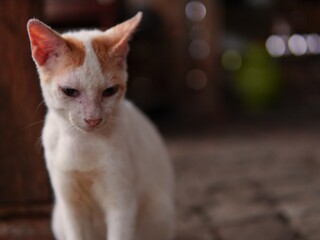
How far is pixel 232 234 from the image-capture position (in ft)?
5.40

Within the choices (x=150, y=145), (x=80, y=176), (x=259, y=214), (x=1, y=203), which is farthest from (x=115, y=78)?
(x=259, y=214)

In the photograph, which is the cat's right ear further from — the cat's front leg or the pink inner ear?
the cat's front leg

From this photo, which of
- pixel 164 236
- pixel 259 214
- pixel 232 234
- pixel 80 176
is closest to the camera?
pixel 80 176

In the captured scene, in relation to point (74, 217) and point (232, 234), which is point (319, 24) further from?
point (74, 217)

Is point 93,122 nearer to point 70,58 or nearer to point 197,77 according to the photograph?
point 70,58

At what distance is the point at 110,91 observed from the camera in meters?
1.12

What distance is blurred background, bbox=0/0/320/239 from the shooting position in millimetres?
1610

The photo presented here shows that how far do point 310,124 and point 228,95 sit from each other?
0.86 meters

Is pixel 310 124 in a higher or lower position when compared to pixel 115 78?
lower

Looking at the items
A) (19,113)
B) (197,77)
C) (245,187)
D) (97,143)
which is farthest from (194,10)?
(97,143)

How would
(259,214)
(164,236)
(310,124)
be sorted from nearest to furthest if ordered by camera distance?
(164,236)
(259,214)
(310,124)

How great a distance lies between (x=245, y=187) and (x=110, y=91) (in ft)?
3.74

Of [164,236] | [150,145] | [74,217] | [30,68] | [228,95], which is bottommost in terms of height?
[228,95]

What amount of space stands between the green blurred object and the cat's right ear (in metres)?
2.42
